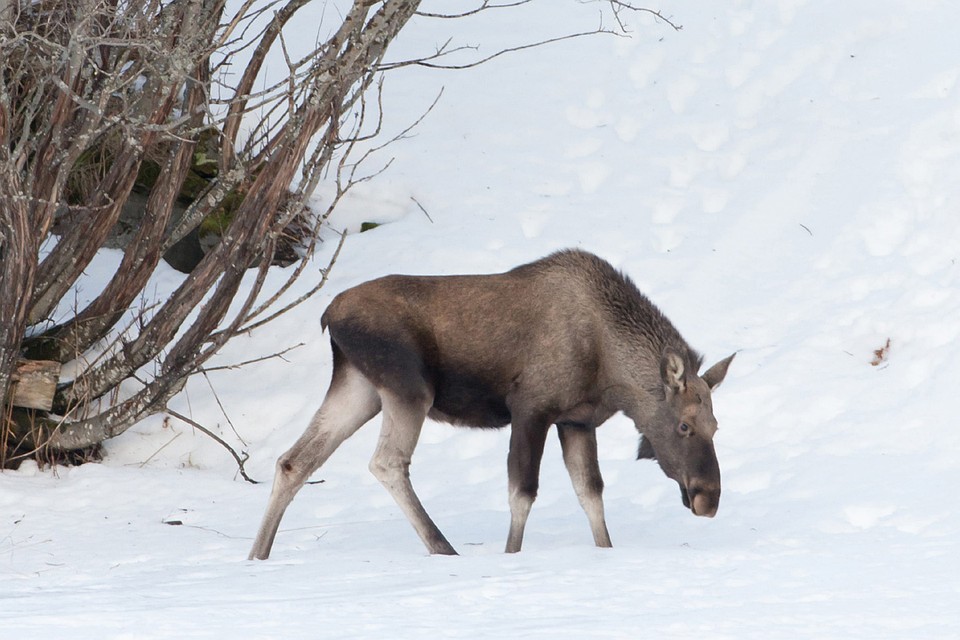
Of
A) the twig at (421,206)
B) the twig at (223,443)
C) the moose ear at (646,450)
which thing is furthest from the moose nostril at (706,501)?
the twig at (421,206)

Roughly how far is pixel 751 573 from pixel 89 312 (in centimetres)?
531

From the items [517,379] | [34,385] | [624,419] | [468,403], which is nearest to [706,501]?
[517,379]

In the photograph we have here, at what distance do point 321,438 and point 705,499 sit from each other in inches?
81.1

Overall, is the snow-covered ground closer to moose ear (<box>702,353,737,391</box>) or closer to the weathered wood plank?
the weathered wood plank

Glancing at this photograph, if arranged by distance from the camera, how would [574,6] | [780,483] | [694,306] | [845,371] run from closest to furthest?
[780,483] < [845,371] < [694,306] < [574,6]

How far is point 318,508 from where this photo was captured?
8141 mm

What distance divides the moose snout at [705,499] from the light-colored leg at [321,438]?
178 cm

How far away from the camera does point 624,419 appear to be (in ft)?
30.0

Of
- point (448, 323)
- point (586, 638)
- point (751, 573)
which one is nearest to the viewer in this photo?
point (586, 638)

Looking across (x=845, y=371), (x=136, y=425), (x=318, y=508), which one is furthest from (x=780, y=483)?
(x=136, y=425)

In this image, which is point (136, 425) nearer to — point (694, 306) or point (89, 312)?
point (89, 312)

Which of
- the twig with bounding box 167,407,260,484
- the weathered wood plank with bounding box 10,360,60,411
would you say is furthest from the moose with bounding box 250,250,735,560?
the weathered wood plank with bounding box 10,360,60,411

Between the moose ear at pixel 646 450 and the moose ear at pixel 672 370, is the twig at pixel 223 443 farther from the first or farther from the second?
the moose ear at pixel 672 370

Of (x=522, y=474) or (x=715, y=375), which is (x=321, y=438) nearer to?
(x=522, y=474)
